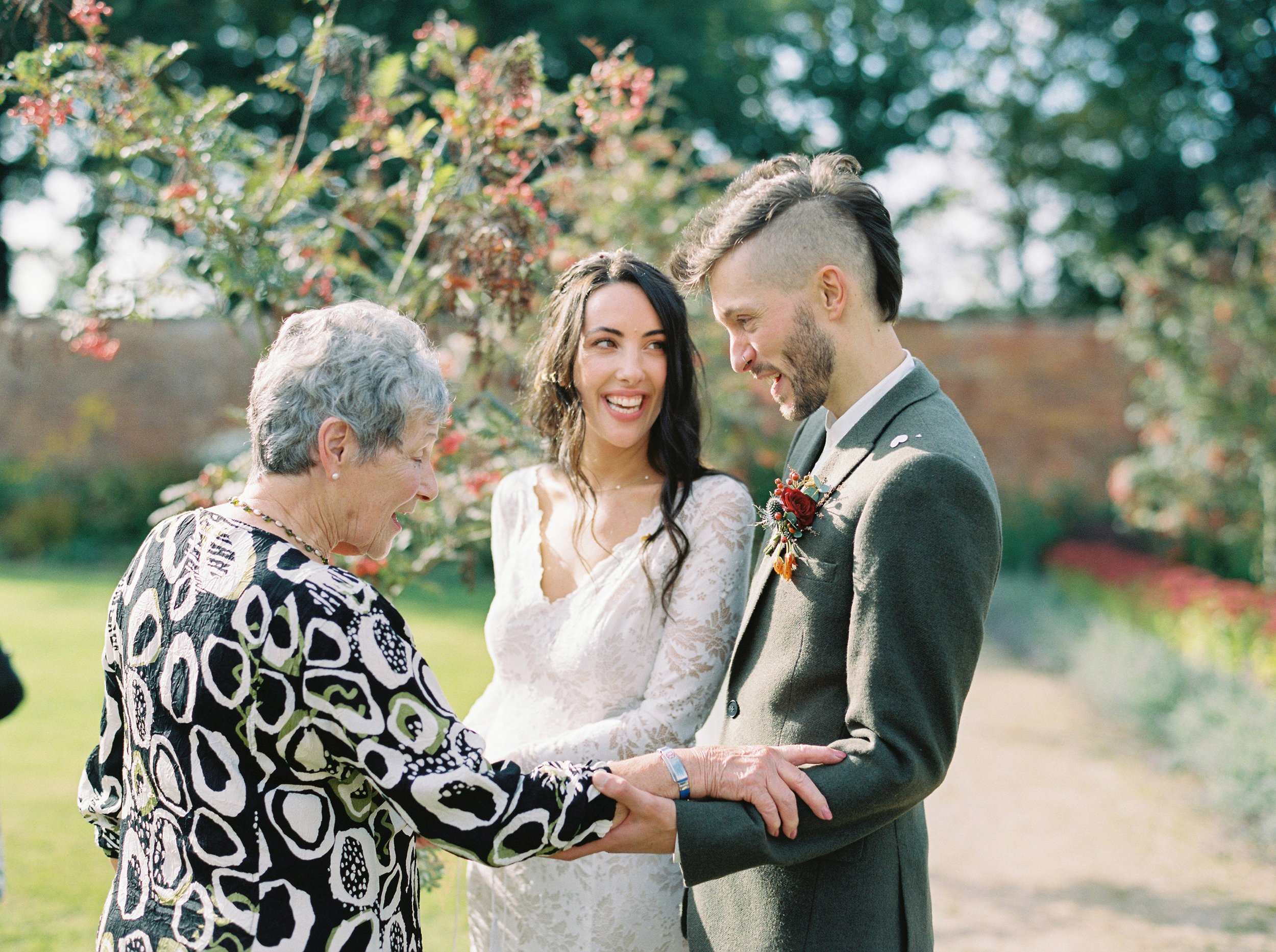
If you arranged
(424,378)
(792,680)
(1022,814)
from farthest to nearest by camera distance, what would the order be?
1. (1022,814)
2. (792,680)
3. (424,378)

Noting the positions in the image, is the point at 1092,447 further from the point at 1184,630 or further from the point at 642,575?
the point at 642,575

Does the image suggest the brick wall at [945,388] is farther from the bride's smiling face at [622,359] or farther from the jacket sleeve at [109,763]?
the jacket sleeve at [109,763]

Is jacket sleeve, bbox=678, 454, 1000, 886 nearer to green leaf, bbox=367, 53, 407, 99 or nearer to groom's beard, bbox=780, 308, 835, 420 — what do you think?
groom's beard, bbox=780, 308, 835, 420

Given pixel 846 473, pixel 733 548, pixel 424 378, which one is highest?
pixel 424 378

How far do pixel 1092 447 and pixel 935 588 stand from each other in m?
16.0

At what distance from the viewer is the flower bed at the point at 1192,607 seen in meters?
7.08

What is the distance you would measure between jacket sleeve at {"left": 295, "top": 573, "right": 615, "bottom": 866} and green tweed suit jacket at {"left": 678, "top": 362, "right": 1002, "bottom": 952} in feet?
1.22

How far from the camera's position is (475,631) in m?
10.3

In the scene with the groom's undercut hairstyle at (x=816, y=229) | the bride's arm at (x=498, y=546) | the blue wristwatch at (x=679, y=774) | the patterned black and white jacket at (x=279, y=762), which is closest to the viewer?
the patterned black and white jacket at (x=279, y=762)

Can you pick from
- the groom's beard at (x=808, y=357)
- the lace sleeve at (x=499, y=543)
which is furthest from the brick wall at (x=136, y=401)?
the groom's beard at (x=808, y=357)

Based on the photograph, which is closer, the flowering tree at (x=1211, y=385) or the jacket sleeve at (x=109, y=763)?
the jacket sleeve at (x=109, y=763)

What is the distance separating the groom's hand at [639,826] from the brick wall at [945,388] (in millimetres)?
15191

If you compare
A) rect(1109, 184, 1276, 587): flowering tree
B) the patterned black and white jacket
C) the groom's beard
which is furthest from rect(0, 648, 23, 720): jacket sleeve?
rect(1109, 184, 1276, 587): flowering tree

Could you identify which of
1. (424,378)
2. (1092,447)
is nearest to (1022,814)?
(424,378)
